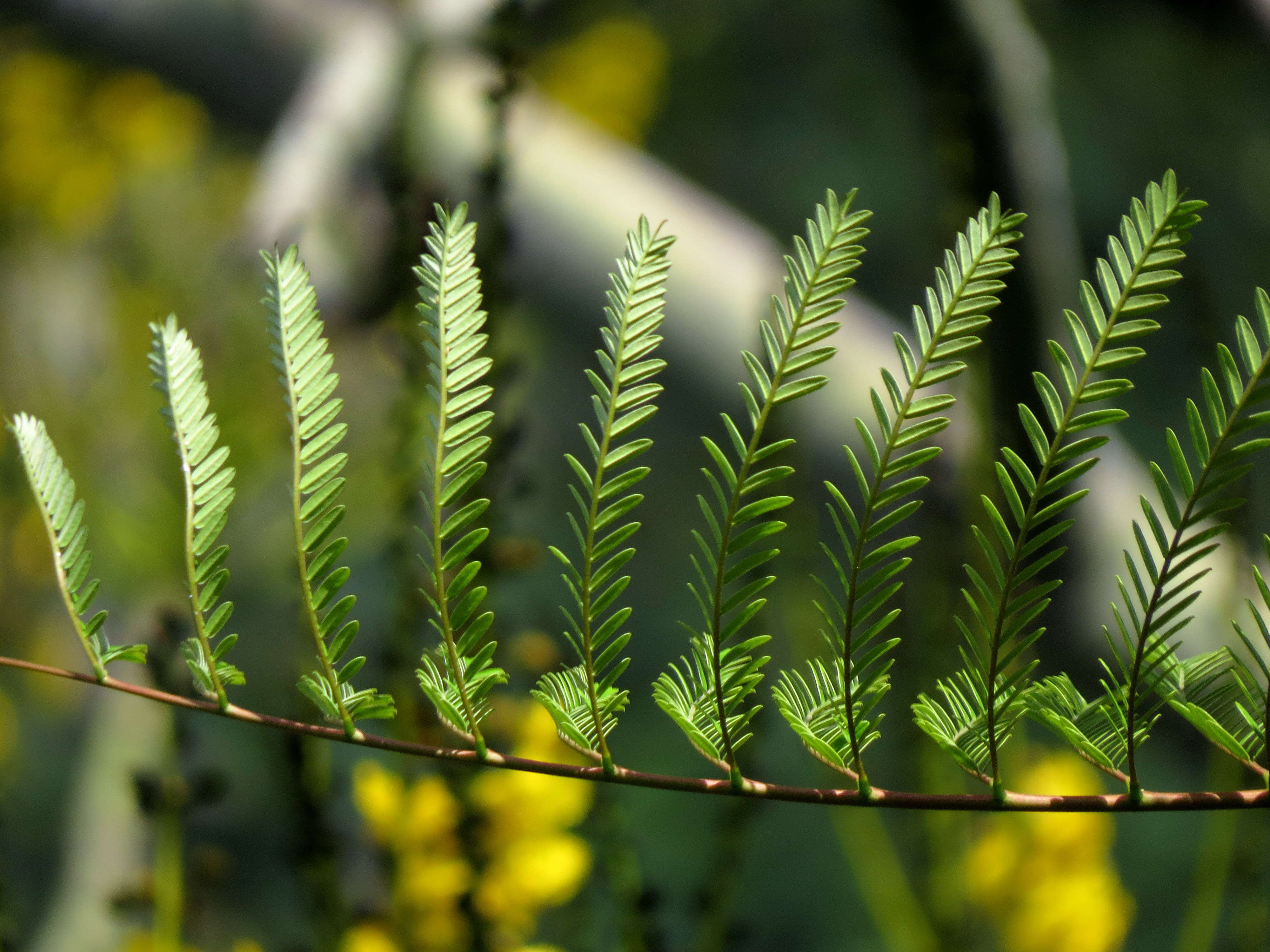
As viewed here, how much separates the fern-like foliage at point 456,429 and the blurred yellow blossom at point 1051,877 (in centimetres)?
25

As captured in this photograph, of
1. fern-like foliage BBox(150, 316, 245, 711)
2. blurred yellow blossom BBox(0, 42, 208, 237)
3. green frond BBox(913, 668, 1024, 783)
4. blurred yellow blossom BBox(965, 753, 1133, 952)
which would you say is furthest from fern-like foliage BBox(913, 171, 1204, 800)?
blurred yellow blossom BBox(0, 42, 208, 237)

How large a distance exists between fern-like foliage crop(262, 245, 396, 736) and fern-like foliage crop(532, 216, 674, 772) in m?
0.03

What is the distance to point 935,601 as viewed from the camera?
0.33 m

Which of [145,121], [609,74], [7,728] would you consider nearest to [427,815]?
[7,728]

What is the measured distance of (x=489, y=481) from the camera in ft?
0.86

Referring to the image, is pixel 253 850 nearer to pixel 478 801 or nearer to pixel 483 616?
pixel 478 801

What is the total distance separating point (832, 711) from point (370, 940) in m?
0.18

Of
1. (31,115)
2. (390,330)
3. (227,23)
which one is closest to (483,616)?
(390,330)

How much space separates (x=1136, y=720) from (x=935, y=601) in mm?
194

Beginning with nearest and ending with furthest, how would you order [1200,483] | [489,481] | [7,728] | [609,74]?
[1200,483] → [489,481] → [7,728] → [609,74]

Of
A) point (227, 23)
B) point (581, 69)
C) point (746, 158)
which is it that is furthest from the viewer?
point (746, 158)

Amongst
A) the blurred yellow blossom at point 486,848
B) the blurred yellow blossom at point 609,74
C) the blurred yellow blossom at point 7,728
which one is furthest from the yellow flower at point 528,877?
the blurred yellow blossom at point 609,74

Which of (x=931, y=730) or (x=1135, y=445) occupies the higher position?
(x=1135, y=445)

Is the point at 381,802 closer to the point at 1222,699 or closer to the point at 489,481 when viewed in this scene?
the point at 489,481
